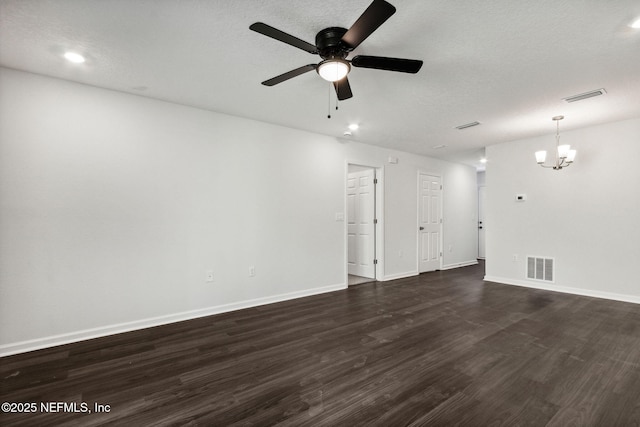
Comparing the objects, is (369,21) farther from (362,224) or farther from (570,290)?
(570,290)

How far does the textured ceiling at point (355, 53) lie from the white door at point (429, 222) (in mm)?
2588

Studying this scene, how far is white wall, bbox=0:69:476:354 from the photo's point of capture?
276 centimetres

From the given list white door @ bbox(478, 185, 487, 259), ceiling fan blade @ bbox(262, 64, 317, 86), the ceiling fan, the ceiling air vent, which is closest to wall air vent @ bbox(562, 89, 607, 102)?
the ceiling air vent

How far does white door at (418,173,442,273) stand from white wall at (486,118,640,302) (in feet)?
3.81

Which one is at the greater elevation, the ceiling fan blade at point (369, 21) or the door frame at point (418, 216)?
the ceiling fan blade at point (369, 21)

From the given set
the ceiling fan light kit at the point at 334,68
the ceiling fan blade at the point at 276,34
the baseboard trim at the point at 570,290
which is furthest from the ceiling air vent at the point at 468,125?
the ceiling fan blade at the point at 276,34

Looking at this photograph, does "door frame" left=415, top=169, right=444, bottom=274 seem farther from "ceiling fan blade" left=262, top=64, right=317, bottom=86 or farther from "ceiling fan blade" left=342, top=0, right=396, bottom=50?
"ceiling fan blade" left=342, top=0, right=396, bottom=50

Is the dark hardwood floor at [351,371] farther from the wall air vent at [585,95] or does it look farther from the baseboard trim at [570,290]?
the wall air vent at [585,95]

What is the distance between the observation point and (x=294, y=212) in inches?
176

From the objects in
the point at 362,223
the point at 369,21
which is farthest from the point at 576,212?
the point at 369,21

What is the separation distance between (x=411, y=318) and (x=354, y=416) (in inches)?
77.0

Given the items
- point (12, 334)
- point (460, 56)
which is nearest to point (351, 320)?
point (460, 56)

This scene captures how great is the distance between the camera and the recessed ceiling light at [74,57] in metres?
2.47

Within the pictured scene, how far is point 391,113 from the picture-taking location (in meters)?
3.86
